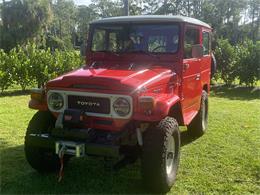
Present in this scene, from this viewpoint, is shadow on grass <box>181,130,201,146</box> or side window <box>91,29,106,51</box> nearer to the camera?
side window <box>91,29,106,51</box>

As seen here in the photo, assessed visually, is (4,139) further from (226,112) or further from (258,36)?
(258,36)

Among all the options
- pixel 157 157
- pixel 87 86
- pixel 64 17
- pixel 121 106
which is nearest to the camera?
pixel 157 157

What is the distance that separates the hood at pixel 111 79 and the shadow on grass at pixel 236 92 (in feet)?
28.1

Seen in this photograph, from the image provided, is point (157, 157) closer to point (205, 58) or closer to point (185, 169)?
point (185, 169)

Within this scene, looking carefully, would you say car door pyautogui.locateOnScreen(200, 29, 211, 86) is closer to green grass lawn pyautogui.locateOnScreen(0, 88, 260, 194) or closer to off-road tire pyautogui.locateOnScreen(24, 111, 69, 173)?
green grass lawn pyautogui.locateOnScreen(0, 88, 260, 194)

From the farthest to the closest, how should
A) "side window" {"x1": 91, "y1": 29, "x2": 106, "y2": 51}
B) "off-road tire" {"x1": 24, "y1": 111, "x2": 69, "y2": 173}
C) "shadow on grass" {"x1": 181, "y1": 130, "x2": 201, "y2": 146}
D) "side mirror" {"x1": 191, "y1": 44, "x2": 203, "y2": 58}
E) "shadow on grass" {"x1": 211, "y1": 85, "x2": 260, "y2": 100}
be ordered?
"shadow on grass" {"x1": 211, "y1": 85, "x2": 260, "y2": 100}, "shadow on grass" {"x1": 181, "y1": 130, "x2": 201, "y2": 146}, "side window" {"x1": 91, "y1": 29, "x2": 106, "y2": 51}, "side mirror" {"x1": 191, "y1": 44, "x2": 203, "y2": 58}, "off-road tire" {"x1": 24, "y1": 111, "x2": 69, "y2": 173}

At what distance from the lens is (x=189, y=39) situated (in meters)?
5.80

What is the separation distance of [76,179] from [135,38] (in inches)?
87.7

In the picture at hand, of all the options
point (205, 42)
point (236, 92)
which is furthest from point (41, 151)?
point (236, 92)

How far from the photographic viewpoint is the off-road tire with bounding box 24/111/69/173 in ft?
15.8

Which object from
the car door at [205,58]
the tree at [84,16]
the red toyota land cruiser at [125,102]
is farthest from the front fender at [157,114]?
the tree at [84,16]

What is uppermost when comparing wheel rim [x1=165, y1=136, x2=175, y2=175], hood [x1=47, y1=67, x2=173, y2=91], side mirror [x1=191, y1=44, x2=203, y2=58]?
side mirror [x1=191, y1=44, x2=203, y2=58]

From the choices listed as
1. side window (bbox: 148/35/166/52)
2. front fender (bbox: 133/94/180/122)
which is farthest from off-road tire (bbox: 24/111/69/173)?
side window (bbox: 148/35/166/52)

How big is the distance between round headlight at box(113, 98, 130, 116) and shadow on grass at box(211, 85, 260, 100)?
9098mm
